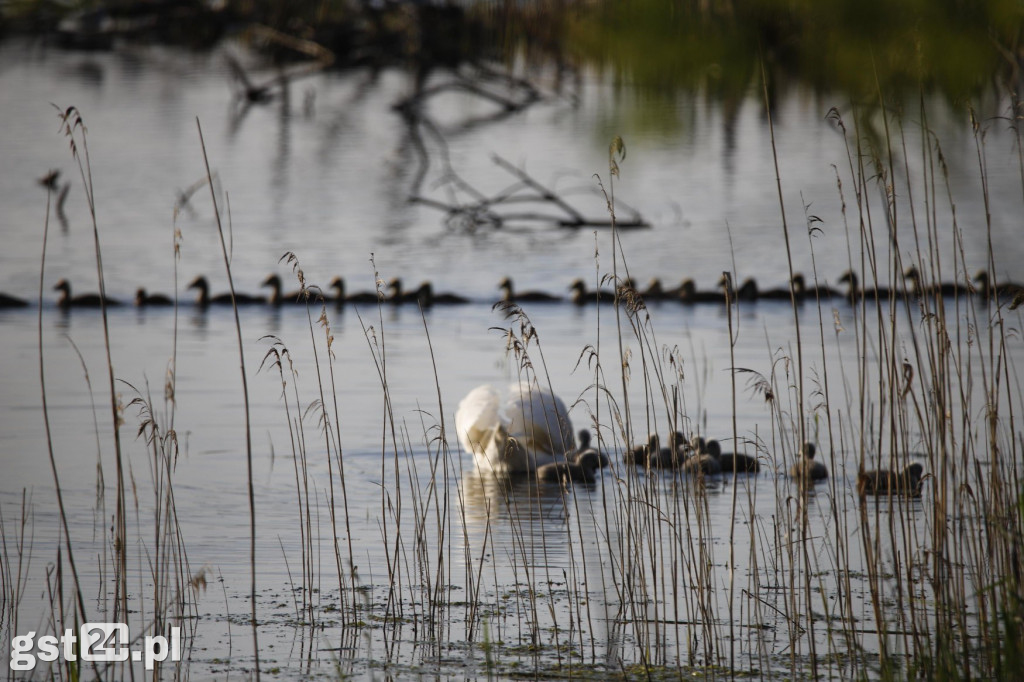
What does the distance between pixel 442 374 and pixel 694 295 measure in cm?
628

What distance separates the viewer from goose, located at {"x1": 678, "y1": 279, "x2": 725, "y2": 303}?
668 inches

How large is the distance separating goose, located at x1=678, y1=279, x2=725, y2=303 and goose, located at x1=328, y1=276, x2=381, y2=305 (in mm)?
3773

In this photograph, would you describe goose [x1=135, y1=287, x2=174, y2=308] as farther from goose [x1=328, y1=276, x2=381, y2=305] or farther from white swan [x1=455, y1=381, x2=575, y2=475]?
white swan [x1=455, y1=381, x2=575, y2=475]

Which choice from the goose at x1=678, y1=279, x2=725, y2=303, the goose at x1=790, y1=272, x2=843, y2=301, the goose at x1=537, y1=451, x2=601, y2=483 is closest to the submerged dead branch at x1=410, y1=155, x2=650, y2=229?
the goose at x1=790, y1=272, x2=843, y2=301

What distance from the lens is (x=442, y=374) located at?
1142 cm

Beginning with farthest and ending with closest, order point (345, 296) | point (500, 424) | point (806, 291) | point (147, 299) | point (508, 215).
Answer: point (508, 215) → point (806, 291) → point (345, 296) → point (147, 299) → point (500, 424)

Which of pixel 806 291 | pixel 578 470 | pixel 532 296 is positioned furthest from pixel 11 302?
pixel 806 291

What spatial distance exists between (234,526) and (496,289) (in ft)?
39.1

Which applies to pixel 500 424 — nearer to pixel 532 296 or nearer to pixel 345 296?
pixel 532 296

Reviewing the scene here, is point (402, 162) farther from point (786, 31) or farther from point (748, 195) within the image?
point (786, 31)

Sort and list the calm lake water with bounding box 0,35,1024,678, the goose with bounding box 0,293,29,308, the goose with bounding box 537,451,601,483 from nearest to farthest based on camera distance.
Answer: the calm lake water with bounding box 0,35,1024,678 < the goose with bounding box 537,451,601,483 < the goose with bounding box 0,293,29,308

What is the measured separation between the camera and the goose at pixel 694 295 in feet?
55.7

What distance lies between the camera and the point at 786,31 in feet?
10.2

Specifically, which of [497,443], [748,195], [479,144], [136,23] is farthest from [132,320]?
[136,23]
